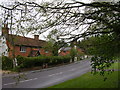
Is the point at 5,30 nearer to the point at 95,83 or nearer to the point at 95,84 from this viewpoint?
the point at 95,84

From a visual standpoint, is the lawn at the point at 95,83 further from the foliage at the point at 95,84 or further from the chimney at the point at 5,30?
the chimney at the point at 5,30

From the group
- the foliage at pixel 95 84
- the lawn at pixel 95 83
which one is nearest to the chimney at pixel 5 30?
the lawn at pixel 95 83

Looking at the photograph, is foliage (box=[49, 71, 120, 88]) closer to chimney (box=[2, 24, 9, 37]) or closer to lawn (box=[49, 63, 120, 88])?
lawn (box=[49, 63, 120, 88])

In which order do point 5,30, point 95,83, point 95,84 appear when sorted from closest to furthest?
point 5,30 → point 95,84 → point 95,83

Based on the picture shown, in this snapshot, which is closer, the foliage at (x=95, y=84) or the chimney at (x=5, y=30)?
the chimney at (x=5, y=30)

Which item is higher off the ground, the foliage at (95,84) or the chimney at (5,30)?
the chimney at (5,30)

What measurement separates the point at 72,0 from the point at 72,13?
57 cm

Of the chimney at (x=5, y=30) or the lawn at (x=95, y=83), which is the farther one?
the lawn at (x=95, y=83)

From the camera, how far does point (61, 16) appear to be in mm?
5574

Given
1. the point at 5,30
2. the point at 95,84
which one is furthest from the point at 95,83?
the point at 5,30

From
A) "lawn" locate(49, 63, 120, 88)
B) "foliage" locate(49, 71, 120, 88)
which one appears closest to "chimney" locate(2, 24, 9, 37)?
"lawn" locate(49, 63, 120, 88)

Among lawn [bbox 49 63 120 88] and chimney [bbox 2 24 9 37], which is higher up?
chimney [bbox 2 24 9 37]

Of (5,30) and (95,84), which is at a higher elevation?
(5,30)

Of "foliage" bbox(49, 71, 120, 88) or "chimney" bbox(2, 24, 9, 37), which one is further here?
"foliage" bbox(49, 71, 120, 88)
